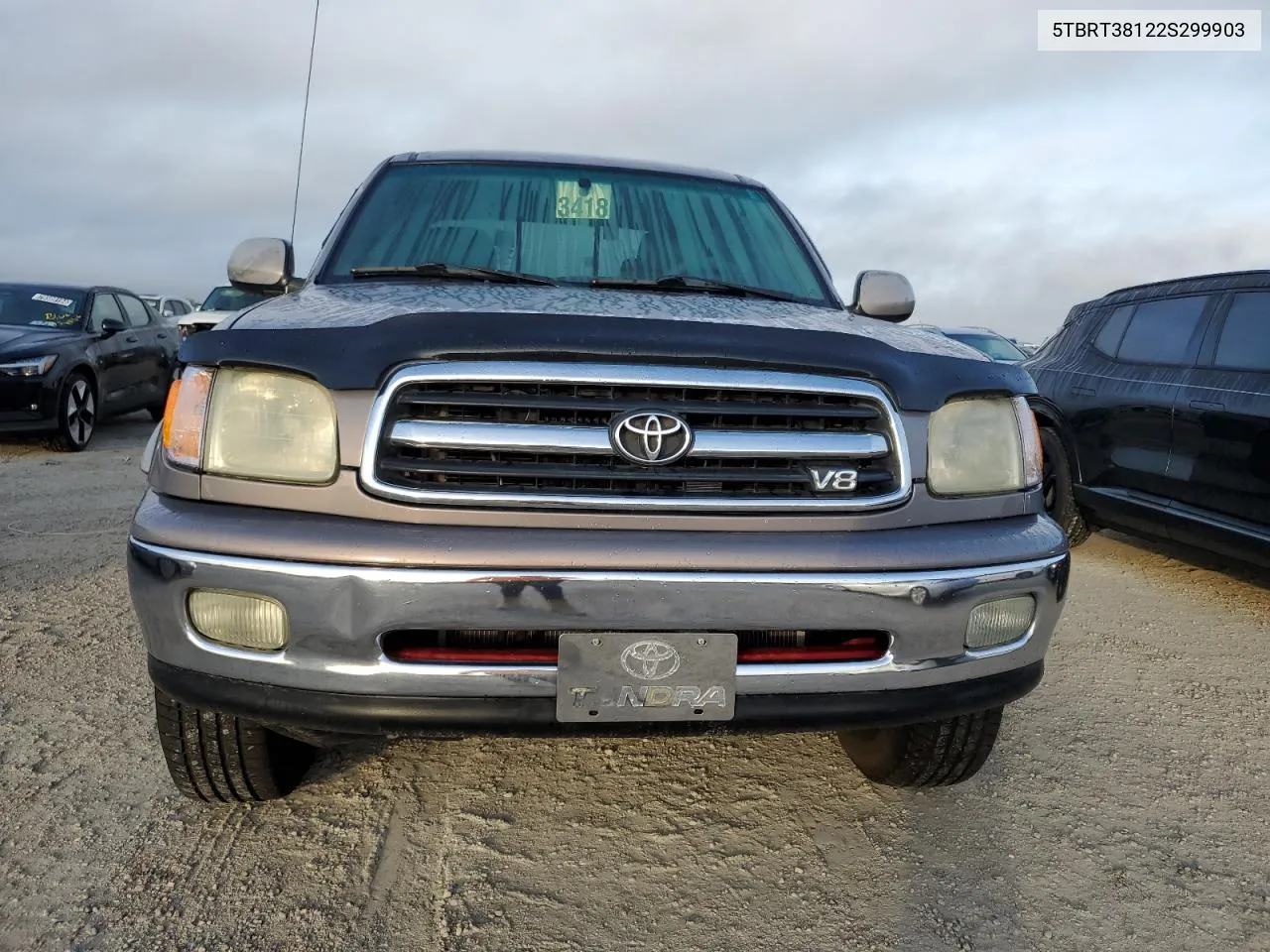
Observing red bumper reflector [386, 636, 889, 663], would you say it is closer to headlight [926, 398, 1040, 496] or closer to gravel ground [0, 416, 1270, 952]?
headlight [926, 398, 1040, 496]

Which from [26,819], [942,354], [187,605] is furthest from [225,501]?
[942,354]

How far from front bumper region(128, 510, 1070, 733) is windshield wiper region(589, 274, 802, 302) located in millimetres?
1063

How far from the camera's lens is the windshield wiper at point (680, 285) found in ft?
8.50

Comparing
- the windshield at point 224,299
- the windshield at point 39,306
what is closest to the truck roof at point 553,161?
the windshield at point 39,306

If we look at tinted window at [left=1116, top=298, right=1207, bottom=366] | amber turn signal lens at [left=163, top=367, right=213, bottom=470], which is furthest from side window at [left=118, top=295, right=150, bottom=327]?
tinted window at [left=1116, top=298, right=1207, bottom=366]

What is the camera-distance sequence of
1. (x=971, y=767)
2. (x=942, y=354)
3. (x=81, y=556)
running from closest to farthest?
(x=942, y=354), (x=971, y=767), (x=81, y=556)

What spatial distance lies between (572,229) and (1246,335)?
326cm

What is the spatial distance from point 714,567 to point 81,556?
399 centimetres

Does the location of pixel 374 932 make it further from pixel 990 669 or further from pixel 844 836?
pixel 990 669

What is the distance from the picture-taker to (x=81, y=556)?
4.51 m

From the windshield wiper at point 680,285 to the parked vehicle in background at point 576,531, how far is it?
59 centimetres

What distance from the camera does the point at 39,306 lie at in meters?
8.72

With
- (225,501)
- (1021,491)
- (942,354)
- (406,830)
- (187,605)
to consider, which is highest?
(942,354)

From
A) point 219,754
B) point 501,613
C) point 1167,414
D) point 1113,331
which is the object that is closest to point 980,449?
point 501,613
